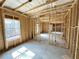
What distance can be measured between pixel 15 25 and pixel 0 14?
143 cm

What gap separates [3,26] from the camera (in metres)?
3.65

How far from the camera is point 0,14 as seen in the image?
3.50 meters

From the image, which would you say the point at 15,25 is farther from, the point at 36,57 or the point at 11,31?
the point at 36,57

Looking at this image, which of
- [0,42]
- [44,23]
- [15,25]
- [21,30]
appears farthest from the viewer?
[44,23]

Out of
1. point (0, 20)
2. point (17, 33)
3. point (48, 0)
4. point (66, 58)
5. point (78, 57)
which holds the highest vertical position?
point (48, 0)

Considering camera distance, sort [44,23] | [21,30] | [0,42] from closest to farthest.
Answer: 1. [0,42]
2. [21,30]
3. [44,23]

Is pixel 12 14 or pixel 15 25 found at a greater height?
pixel 12 14

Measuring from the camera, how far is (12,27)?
4551 mm

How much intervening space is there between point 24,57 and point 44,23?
10837 mm

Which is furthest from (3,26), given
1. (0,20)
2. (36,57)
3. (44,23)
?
(44,23)

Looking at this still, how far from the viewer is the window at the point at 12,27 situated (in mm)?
4068

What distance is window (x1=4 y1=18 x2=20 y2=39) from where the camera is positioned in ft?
13.3

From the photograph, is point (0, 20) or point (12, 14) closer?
point (0, 20)

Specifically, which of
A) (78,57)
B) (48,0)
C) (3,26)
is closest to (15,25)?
(3,26)
